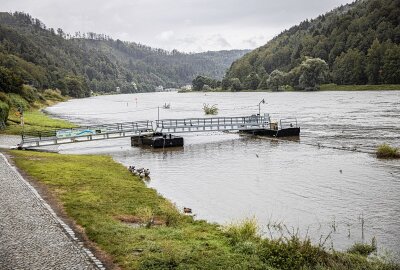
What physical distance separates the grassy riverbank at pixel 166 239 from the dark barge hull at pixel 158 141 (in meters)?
27.2

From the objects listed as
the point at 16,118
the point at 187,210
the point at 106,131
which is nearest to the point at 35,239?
the point at 187,210

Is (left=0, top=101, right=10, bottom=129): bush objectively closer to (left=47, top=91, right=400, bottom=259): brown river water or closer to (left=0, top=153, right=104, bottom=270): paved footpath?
(left=47, top=91, right=400, bottom=259): brown river water

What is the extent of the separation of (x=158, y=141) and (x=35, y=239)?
3932cm

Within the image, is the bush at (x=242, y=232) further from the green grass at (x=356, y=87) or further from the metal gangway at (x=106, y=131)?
the green grass at (x=356, y=87)

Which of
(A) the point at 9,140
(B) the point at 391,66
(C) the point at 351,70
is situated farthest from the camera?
(C) the point at 351,70

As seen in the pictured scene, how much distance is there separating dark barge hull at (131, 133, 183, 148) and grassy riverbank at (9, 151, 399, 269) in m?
27.2

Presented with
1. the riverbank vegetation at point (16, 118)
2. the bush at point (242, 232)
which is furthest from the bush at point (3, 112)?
the bush at point (242, 232)

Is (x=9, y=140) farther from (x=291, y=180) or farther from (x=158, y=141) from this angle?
(x=291, y=180)

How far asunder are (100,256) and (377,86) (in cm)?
17746

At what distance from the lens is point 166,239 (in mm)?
17750

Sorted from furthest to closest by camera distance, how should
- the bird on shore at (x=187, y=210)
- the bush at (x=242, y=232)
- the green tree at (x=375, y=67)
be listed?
1. the green tree at (x=375, y=67)
2. the bird on shore at (x=187, y=210)
3. the bush at (x=242, y=232)

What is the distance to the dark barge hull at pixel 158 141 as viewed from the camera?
183ft

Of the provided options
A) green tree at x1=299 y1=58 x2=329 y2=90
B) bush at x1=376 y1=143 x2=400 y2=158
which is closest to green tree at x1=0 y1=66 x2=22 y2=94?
bush at x1=376 y1=143 x2=400 y2=158

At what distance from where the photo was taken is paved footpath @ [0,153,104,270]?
14.3 m
